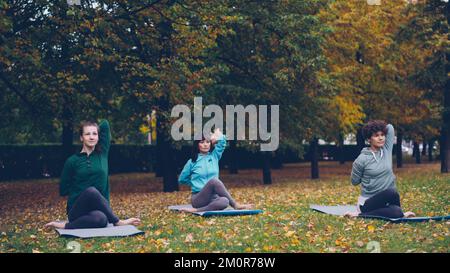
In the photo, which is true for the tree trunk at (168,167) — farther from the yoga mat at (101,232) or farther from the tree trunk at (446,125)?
the tree trunk at (446,125)

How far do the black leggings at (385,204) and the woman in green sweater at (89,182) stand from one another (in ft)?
13.7

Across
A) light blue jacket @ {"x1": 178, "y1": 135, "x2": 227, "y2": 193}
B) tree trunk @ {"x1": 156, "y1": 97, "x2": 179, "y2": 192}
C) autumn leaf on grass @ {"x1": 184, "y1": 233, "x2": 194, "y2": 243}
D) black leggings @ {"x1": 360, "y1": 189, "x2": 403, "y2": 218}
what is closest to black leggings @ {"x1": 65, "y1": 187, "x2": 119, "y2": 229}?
autumn leaf on grass @ {"x1": 184, "y1": 233, "x2": 194, "y2": 243}

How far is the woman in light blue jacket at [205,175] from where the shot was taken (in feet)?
37.1

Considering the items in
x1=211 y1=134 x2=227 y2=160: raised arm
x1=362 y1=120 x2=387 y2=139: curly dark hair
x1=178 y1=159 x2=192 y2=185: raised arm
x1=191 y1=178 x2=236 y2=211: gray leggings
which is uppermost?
x1=362 y1=120 x2=387 y2=139: curly dark hair

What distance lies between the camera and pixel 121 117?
2177cm

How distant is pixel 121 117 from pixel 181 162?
1135 cm

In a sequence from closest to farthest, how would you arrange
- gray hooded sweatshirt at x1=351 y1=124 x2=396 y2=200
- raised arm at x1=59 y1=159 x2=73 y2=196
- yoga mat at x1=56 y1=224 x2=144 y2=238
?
yoga mat at x1=56 y1=224 x2=144 y2=238 < raised arm at x1=59 y1=159 x2=73 y2=196 < gray hooded sweatshirt at x1=351 y1=124 x2=396 y2=200

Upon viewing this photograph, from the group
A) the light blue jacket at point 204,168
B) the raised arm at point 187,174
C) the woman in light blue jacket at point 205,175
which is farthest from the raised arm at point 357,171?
the raised arm at point 187,174

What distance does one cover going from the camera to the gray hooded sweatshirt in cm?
973

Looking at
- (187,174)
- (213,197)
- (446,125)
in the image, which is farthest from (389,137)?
(446,125)

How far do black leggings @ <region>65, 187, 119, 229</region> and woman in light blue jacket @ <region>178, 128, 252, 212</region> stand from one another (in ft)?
8.21

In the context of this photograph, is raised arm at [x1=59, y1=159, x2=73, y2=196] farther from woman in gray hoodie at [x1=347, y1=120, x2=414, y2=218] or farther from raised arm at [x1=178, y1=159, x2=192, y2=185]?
woman in gray hoodie at [x1=347, y1=120, x2=414, y2=218]
